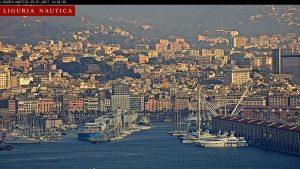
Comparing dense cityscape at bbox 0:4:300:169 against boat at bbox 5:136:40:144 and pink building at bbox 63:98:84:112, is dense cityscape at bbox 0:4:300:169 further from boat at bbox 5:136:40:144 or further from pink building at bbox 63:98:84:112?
boat at bbox 5:136:40:144

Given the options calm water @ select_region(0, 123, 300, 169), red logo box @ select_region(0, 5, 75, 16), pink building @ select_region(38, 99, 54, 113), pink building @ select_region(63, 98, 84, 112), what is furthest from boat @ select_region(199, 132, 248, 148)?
red logo box @ select_region(0, 5, 75, 16)

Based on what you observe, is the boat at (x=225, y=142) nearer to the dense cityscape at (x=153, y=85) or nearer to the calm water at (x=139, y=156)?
the dense cityscape at (x=153, y=85)

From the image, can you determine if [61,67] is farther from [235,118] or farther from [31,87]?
[235,118]

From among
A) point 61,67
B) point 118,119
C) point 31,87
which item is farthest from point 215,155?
point 61,67

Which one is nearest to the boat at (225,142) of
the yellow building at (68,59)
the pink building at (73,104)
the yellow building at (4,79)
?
the pink building at (73,104)

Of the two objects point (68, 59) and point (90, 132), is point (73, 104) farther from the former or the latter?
point (68, 59)

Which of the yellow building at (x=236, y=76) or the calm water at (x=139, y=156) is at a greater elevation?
the yellow building at (x=236, y=76)
